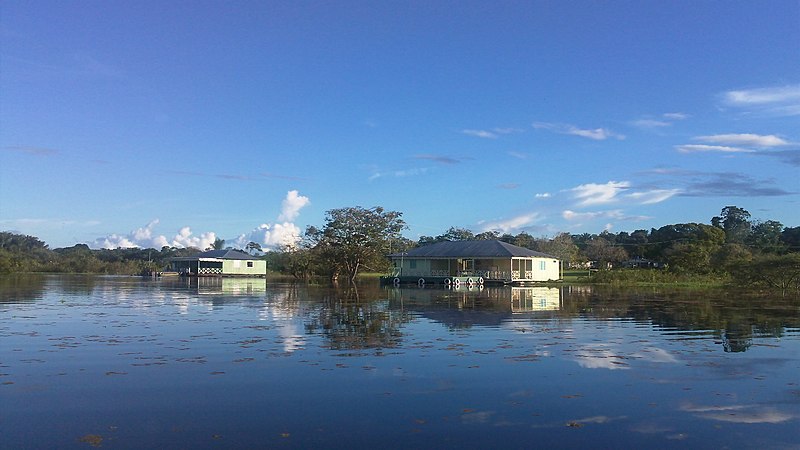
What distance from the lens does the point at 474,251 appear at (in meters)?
58.7

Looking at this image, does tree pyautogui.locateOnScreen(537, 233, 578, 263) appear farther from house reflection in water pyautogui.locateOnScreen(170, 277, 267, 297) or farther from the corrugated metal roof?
house reflection in water pyautogui.locateOnScreen(170, 277, 267, 297)

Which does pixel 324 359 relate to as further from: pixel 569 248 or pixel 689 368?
pixel 569 248

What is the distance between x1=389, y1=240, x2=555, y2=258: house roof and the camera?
56.6 meters

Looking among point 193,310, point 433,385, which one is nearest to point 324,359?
point 433,385

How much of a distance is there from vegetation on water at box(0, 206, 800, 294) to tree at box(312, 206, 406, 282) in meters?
0.11

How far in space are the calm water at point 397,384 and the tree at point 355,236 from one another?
4932 centimetres

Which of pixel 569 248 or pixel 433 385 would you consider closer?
pixel 433 385

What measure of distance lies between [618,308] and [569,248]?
61.6 meters

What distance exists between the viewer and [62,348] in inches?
561

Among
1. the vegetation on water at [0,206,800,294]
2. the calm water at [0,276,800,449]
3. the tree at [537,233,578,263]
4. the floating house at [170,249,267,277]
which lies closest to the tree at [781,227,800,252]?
the vegetation on water at [0,206,800,294]

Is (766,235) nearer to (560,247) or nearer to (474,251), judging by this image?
(560,247)

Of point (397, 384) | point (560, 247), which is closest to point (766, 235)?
point (560, 247)

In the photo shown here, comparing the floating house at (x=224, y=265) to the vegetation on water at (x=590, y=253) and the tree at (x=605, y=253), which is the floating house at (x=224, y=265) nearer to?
the vegetation on water at (x=590, y=253)

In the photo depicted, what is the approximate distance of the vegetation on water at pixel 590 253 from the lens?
47250mm
